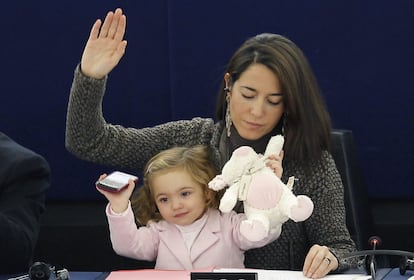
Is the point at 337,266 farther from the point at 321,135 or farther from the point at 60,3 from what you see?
the point at 60,3

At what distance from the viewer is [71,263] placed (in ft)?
8.45

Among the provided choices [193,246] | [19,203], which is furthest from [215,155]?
[19,203]

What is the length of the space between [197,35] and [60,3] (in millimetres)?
453

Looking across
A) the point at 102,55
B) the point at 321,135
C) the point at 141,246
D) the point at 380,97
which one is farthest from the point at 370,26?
the point at 141,246

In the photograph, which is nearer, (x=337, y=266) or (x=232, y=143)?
(x=337, y=266)

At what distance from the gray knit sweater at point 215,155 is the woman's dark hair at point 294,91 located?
0.16ft

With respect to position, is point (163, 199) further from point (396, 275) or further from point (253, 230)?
point (396, 275)

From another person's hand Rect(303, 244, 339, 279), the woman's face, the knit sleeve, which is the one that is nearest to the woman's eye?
the woman's face

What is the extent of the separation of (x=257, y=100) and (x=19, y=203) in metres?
0.59

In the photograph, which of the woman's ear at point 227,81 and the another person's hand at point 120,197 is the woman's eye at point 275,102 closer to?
the woman's ear at point 227,81

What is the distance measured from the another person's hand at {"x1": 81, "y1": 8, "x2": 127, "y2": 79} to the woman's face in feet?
0.93

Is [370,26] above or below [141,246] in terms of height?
above

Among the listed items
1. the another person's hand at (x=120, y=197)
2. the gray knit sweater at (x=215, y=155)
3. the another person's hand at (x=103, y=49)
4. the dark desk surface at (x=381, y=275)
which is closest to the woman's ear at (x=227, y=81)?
the gray knit sweater at (x=215, y=155)

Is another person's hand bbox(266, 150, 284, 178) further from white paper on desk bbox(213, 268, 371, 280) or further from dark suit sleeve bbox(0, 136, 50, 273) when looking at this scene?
dark suit sleeve bbox(0, 136, 50, 273)
